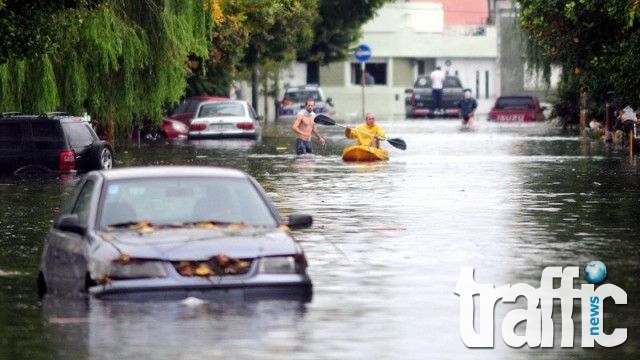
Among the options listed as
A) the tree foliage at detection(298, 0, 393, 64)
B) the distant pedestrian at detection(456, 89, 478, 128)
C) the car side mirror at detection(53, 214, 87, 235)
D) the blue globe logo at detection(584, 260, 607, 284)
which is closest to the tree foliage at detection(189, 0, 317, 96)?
the tree foliage at detection(298, 0, 393, 64)

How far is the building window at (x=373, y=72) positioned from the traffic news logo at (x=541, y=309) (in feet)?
304

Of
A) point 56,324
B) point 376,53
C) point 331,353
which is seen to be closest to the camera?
point 331,353

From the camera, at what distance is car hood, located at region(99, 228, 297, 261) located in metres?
12.7

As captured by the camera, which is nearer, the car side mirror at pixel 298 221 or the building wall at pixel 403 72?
the car side mirror at pixel 298 221

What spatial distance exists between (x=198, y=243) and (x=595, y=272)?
4.55 m

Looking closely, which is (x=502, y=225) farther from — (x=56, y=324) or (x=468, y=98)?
(x=468, y=98)

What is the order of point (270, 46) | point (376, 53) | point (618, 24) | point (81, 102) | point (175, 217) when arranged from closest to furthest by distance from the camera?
point (175, 217)
point (618, 24)
point (81, 102)
point (270, 46)
point (376, 53)

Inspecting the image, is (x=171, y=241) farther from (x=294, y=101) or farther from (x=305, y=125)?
(x=294, y=101)

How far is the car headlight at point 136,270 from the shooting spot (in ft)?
41.7

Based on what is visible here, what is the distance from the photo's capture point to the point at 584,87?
121ft

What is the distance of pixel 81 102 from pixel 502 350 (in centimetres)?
2921

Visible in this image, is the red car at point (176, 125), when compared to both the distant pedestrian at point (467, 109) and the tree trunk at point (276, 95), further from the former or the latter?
the tree trunk at point (276, 95)

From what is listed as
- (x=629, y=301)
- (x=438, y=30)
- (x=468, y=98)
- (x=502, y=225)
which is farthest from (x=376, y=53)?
(x=629, y=301)

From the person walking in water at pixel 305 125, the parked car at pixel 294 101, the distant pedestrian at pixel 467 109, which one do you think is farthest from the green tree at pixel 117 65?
the parked car at pixel 294 101
